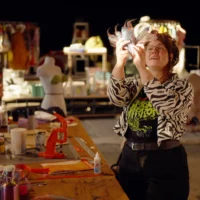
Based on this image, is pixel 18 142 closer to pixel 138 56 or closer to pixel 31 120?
pixel 31 120

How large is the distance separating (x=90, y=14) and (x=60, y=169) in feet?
33.5

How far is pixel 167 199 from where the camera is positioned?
82.6 inches

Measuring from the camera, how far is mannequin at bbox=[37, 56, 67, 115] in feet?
13.6

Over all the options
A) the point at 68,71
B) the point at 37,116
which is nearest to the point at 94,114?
the point at 68,71

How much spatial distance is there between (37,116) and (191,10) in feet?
31.5

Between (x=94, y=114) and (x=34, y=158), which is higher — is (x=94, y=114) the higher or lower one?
the lower one

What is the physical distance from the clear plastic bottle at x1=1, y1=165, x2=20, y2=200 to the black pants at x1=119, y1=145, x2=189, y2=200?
669mm

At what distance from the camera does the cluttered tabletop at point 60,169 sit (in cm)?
192

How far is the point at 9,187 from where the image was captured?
1.71m

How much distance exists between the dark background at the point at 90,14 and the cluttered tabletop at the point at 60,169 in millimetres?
9241

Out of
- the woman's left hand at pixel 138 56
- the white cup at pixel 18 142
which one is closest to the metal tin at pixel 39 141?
the white cup at pixel 18 142

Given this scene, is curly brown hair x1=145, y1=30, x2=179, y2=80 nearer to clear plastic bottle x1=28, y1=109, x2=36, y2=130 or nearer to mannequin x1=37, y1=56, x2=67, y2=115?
clear plastic bottle x1=28, y1=109, x2=36, y2=130

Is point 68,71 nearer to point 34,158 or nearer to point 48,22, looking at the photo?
point 34,158

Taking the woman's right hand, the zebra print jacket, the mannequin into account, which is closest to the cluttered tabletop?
the zebra print jacket
